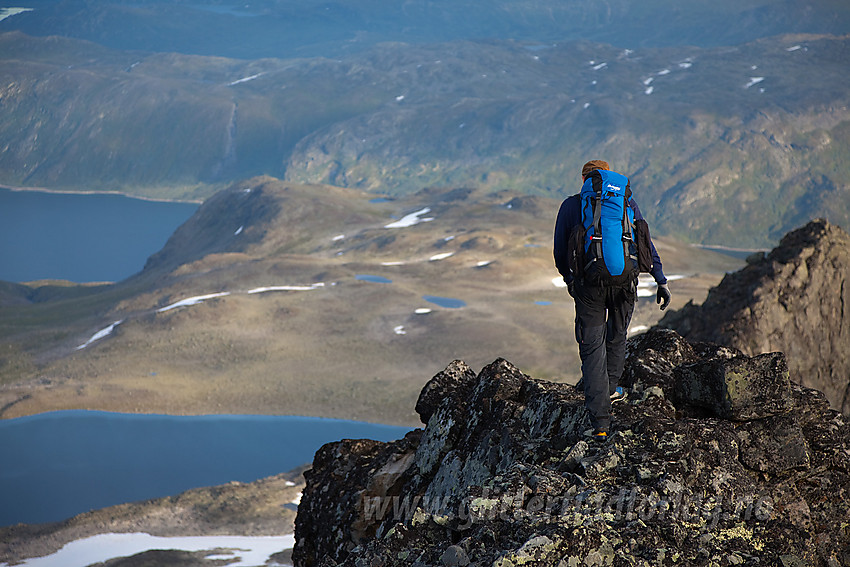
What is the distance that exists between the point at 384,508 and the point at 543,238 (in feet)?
339

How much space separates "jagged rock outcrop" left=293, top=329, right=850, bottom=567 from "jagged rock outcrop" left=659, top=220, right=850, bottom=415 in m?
18.0

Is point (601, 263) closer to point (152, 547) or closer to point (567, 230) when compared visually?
point (567, 230)

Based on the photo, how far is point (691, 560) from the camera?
29.1 feet

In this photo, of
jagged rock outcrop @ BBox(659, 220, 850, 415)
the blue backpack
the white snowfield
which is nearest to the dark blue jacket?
the blue backpack

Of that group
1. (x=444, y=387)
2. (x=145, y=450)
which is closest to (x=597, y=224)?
(x=444, y=387)

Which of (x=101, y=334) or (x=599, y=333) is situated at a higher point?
(x=599, y=333)

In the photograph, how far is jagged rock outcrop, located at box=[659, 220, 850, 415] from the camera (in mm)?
30719

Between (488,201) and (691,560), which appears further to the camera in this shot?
(488,201)

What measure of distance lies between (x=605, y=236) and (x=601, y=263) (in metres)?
0.38

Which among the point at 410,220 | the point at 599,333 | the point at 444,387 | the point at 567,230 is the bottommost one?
the point at 444,387

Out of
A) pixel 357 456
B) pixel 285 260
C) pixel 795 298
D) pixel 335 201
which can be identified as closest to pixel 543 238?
pixel 285 260

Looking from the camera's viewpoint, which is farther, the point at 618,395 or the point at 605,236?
the point at 618,395

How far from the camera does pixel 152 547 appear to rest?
140ft

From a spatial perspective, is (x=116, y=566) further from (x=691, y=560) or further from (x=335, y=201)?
(x=335, y=201)
